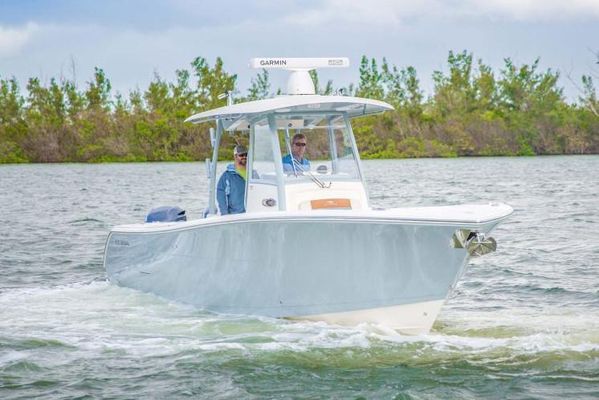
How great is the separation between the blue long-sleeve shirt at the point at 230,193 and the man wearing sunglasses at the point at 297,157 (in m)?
0.65

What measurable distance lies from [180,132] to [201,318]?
213ft

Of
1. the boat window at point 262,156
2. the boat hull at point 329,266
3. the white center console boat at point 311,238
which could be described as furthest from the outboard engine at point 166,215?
the boat window at point 262,156

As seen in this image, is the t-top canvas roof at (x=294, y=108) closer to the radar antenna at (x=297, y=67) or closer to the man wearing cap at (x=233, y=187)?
the radar antenna at (x=297, y=67)

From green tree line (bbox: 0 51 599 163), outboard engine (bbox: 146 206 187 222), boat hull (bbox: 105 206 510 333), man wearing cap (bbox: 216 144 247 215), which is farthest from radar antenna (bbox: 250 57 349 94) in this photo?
green tree line (bbox: 0 51 599 163)

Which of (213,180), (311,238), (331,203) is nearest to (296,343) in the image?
(311,238)

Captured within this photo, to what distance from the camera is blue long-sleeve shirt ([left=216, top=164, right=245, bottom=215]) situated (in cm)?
1091

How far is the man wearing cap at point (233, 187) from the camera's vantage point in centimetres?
1091

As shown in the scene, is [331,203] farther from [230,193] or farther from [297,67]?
[297,67]

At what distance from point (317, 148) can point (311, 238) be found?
5.30ft

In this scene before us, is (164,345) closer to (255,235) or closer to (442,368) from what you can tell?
(255,235)

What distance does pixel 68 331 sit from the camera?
1062 cm

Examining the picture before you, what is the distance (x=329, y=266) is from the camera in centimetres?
980

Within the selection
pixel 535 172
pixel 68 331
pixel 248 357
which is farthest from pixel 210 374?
pixel 535 172

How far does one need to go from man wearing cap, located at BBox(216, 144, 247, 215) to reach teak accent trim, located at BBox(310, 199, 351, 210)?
902 mm
